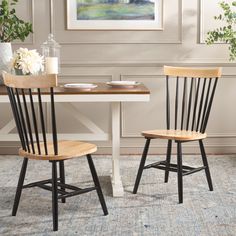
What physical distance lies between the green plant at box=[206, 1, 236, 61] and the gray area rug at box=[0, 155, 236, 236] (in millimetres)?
1105

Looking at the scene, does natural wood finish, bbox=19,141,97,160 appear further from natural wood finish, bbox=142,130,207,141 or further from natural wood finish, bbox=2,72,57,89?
natural wood finish, bbox=142,130,207,141

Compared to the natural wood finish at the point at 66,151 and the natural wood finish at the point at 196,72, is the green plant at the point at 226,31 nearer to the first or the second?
the natural wood finish at the point at 196,72

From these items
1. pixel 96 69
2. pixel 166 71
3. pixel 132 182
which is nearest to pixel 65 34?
pixel 96 69

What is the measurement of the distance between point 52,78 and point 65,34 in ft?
6.97

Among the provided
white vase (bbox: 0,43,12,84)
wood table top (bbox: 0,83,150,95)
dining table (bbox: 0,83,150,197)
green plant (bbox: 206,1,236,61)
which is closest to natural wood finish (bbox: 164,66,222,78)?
dining table (bbox: 0,83,150,197)

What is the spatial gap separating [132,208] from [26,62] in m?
1.17

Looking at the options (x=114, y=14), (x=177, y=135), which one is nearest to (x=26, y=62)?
(x=177, y=135)

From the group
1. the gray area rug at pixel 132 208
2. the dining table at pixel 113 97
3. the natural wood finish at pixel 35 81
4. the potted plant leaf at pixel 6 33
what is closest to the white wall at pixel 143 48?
the potted plant leaf at pixel 6 33

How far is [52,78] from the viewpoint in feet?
9.03

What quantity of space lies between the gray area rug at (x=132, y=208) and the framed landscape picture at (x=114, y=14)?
4.46ft

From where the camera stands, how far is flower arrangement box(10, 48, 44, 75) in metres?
3.43

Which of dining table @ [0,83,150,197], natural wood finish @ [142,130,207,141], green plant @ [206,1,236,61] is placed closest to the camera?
dining table @ [0,83,150,197]

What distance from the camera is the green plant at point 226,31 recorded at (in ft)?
14.6

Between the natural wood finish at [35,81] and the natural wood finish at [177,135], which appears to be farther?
the natural wood finish at [177,135]
